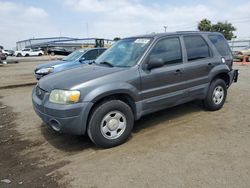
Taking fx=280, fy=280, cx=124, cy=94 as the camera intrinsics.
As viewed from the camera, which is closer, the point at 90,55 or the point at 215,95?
the point at 215,95

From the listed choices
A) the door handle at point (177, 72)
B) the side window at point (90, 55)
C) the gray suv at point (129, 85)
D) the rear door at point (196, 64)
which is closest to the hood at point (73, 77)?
the gray suv at point (129, 85)

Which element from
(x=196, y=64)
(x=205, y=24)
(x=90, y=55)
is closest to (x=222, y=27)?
(x=205, y=24)

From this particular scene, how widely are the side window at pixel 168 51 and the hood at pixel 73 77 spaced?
2.82ft

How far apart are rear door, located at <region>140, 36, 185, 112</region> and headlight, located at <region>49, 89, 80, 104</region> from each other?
123 centimetres

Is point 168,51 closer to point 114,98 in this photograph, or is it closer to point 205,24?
point 114,98

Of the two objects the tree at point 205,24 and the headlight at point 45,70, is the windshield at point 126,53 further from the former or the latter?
the tree at point 205,24

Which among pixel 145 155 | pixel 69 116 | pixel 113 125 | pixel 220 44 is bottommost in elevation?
pixel 145 155

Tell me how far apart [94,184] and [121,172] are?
428 millimetres

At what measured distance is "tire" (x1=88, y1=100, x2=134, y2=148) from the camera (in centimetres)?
435

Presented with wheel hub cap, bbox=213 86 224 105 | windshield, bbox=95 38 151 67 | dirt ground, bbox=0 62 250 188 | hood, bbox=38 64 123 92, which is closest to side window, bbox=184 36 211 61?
wheel hub cap, bbox=213 86 224 105

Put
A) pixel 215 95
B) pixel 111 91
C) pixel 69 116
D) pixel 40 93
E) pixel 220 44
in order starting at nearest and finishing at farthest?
1. pixel 69 116
2. pixel 111 91
3. pixel 40 93
4. pixel 215 95
5. pixel 220 44

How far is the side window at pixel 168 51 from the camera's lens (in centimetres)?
516

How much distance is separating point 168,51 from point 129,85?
1.23m

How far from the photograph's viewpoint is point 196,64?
5.76 m
